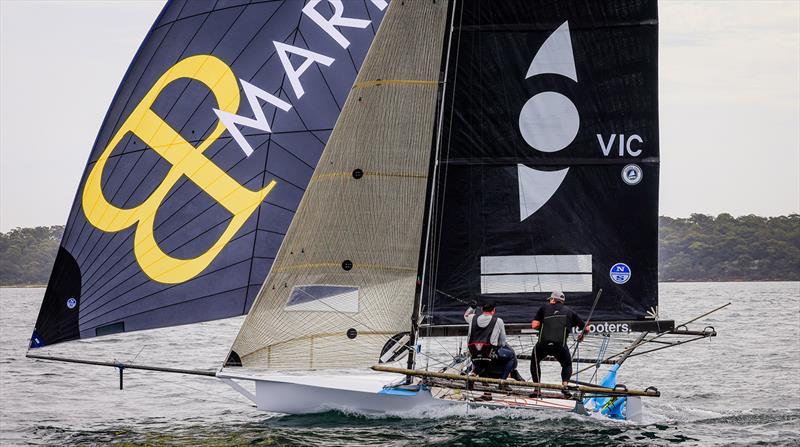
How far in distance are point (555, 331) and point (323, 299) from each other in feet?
9.37

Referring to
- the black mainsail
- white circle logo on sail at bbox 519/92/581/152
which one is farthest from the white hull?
white circle logo on sail at bbox 519/92/581/152

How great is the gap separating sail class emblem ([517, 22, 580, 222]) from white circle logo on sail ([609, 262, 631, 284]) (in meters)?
1.31

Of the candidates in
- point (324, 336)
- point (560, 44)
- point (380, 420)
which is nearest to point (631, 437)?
point (380, 420)

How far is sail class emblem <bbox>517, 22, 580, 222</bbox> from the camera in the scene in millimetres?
15031

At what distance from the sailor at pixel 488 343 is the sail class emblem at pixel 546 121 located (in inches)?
66.0

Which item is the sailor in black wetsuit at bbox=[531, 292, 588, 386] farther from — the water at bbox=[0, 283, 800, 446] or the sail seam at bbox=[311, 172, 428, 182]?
the sail seam at bbox=[311, 172, 428, 182]

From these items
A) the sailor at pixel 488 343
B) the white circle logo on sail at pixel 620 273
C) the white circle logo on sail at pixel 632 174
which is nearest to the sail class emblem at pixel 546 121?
the white circle logo on sail at pixel 632 174

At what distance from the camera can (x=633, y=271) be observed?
15336 mm

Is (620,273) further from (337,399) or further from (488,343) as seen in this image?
(337,399)

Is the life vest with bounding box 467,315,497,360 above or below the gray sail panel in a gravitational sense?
below

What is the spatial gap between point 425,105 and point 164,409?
7158 mm

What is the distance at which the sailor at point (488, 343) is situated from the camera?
46.2 ft

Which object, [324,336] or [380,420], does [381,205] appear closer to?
[324,336]

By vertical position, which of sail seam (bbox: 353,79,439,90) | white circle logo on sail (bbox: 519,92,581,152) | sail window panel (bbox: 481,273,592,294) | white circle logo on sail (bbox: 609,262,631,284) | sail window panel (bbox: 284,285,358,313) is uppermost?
sail seam (bbox: 353,79,439,90)
